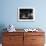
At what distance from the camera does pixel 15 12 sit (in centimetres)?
421

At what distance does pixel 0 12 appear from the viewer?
421 centimetres

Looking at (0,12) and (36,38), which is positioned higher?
(0,12)

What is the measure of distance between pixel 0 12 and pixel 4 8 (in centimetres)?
18

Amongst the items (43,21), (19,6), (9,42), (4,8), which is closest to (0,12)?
(4,8)

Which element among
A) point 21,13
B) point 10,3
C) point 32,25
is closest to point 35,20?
point 32,25

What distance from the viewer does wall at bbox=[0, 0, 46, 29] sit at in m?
4.20

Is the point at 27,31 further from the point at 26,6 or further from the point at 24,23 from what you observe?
the point at 26,6

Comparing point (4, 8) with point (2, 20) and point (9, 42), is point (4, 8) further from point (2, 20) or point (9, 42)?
point (9, 42)

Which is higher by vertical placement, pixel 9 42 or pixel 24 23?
pixel 24 23

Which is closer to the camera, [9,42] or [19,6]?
[9,42]

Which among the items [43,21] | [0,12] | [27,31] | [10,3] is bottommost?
[27,31]

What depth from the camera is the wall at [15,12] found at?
4.20 metres

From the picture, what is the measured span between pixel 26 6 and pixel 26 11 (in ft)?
0.52

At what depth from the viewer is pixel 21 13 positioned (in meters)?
4.20
